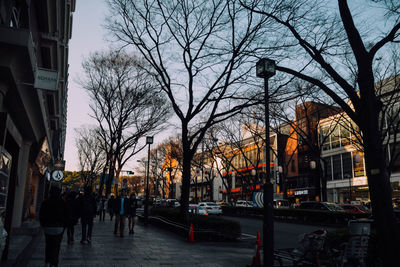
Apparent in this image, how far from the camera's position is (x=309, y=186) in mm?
54375

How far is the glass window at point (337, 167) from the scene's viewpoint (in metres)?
47.2

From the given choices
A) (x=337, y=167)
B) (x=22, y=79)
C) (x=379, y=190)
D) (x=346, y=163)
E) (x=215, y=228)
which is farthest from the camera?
(x=337, y=167)

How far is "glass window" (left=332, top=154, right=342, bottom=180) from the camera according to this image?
4716 cm

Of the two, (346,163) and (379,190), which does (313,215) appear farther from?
(346,163)

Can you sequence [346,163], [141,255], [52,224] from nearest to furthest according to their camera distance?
[52,224] → [141,255] → [346,163]

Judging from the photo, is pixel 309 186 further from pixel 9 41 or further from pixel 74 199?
pixel 9 41

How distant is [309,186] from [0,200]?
52.7m

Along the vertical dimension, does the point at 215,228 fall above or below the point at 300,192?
below

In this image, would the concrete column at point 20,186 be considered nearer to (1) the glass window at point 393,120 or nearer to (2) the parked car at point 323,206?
(1) the glass window at point 393,120

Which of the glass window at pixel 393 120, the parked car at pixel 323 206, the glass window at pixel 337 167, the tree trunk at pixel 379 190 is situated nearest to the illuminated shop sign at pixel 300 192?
the glass window at pixel 337 167

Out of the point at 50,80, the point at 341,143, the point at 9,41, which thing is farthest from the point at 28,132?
the point at 341,143

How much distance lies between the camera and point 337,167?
47781 mm

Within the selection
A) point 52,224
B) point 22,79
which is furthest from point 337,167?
point 52,224

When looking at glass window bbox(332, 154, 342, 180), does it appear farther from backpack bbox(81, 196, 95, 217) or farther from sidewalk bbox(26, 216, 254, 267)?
backpack bbox(81, 196, 95, 217)
